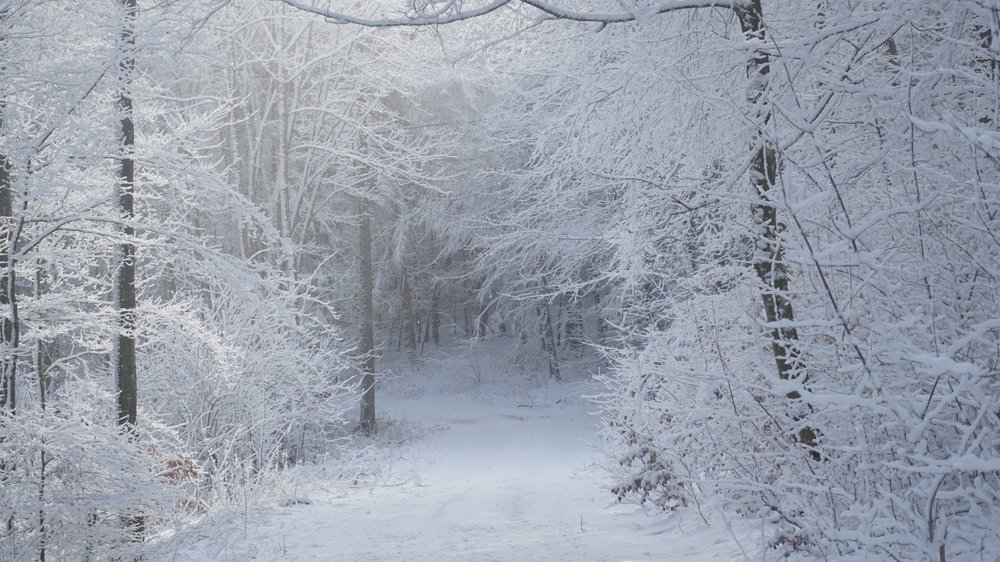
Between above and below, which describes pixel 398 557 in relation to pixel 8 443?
below

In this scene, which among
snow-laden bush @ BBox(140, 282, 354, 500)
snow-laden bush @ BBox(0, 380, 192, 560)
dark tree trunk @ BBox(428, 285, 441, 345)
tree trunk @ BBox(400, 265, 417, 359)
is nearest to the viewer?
snow-laden bush @ BBox(0, 380, 192, 560)

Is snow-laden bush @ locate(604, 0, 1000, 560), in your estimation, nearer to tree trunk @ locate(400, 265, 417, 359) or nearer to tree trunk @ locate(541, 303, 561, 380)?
tree trunk @ locate(541, 303, 561, 380)

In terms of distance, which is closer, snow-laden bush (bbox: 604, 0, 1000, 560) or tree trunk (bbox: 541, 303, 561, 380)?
snow-laden bush (bbox: 604, 0, 1000, 560)

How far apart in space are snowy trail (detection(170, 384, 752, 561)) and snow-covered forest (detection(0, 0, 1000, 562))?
0.08 meters

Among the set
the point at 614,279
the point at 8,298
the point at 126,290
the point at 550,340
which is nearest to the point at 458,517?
the point at 614,279

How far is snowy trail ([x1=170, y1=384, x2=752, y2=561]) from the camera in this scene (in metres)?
6.20

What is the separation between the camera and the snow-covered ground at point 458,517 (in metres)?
6.27

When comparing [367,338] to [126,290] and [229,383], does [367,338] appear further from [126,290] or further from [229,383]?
[126,290]

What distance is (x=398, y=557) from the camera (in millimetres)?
6422

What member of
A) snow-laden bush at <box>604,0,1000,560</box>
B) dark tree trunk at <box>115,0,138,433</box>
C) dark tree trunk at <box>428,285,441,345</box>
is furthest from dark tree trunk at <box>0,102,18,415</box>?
dark tree trunk at <box>428,285,441,345</box>

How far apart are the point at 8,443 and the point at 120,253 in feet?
10.9

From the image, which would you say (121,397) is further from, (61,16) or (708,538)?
(708,538)

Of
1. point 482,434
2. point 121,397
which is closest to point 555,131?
point 121,397

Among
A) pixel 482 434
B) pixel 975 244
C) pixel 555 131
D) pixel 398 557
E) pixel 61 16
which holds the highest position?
pixel 61 16
